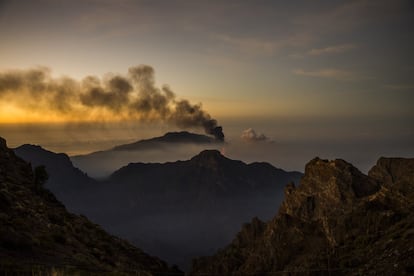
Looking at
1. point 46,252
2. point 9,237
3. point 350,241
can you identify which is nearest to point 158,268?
point 46,252

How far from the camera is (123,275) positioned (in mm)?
27094

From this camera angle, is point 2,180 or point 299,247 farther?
point 299,247

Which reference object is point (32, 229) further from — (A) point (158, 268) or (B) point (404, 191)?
(B) point (404, 191)

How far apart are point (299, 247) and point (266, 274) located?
64.9 feet

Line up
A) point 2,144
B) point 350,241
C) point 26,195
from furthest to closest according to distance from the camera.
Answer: point 350,241 → point 2,144 → point 26,195

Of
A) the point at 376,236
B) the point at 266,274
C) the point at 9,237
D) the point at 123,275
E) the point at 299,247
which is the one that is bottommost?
the point at 266,274

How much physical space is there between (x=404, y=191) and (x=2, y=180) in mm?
161132

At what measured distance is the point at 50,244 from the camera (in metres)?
37.7

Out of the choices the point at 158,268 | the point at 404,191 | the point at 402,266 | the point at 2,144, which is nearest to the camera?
the point at 158,268

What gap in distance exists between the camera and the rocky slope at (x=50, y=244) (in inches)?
1140

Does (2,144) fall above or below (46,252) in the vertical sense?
above

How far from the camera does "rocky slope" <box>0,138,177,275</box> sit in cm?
2895

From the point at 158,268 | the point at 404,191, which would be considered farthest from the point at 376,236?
the point at 158,268

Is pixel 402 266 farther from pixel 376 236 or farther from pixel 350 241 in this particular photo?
pixel 350 241
